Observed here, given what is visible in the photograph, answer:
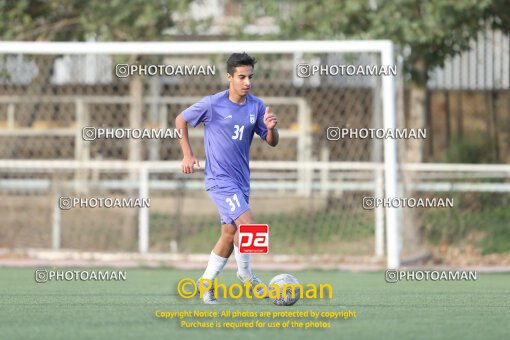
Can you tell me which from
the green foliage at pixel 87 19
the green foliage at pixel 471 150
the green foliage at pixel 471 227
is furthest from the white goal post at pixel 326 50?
the green foliage at pixel 471 150

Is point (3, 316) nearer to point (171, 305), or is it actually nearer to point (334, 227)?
point (171, 305)

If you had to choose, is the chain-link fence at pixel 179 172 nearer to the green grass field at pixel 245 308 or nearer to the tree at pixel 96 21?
the tree at pixel 96 21

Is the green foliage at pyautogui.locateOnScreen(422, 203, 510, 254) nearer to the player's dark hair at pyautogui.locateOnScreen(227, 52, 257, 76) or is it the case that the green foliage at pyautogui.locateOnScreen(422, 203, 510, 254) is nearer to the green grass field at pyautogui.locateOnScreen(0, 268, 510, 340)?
the green grass field at pyautogui.locateOnScreen(0, 268, 510, 340)

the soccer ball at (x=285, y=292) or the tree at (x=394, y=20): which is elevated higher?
the tree at (x=394, y=20)

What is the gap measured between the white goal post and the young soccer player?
498 cm

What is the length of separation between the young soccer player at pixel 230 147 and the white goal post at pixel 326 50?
4.98 meters

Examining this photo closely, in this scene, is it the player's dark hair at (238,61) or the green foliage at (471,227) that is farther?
the green foliage at (471,227)

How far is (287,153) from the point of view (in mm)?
17234

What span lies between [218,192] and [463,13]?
8159 millimetres

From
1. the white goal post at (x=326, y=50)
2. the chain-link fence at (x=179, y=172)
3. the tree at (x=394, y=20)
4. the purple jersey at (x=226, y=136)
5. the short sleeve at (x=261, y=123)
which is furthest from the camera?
the chain-link fence at (x=179, y=172)

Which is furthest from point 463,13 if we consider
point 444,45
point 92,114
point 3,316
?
point 3,316

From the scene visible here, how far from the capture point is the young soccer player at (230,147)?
916 centimetres

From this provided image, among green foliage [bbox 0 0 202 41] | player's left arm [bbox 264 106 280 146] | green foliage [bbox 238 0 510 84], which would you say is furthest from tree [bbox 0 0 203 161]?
player's left arm [bbox 264 106 280 146]

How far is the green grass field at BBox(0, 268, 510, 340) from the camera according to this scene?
24.1 feet
